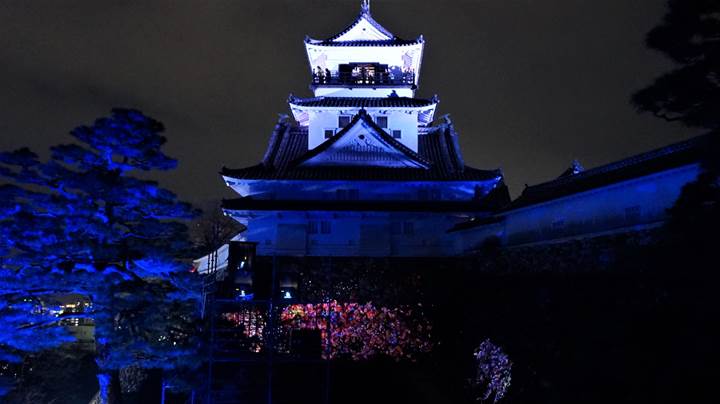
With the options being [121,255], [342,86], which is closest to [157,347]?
[121,255]

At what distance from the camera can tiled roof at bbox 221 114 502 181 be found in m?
27.5

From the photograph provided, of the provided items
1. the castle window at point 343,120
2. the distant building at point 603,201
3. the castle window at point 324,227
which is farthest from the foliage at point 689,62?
the castle window at point 343,120

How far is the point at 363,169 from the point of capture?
1120 inches

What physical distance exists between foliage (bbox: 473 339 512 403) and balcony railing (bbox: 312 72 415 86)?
20.6 metres

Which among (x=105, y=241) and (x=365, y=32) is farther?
(x=365, y=32)

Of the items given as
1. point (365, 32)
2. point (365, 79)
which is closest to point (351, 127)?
point (365, 79)

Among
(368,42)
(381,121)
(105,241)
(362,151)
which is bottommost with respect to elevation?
(105,241)

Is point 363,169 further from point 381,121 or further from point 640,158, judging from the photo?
point 640,158

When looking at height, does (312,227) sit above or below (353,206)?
below

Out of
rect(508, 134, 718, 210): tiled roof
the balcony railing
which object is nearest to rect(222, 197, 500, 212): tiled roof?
rect(508, 134, 718, 210): tiled roof

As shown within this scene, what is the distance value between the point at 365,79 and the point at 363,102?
2.49 m

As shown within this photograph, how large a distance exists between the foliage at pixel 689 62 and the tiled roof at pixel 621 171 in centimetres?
319

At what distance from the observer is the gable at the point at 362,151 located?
28.3m

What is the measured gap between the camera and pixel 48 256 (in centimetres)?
1250
